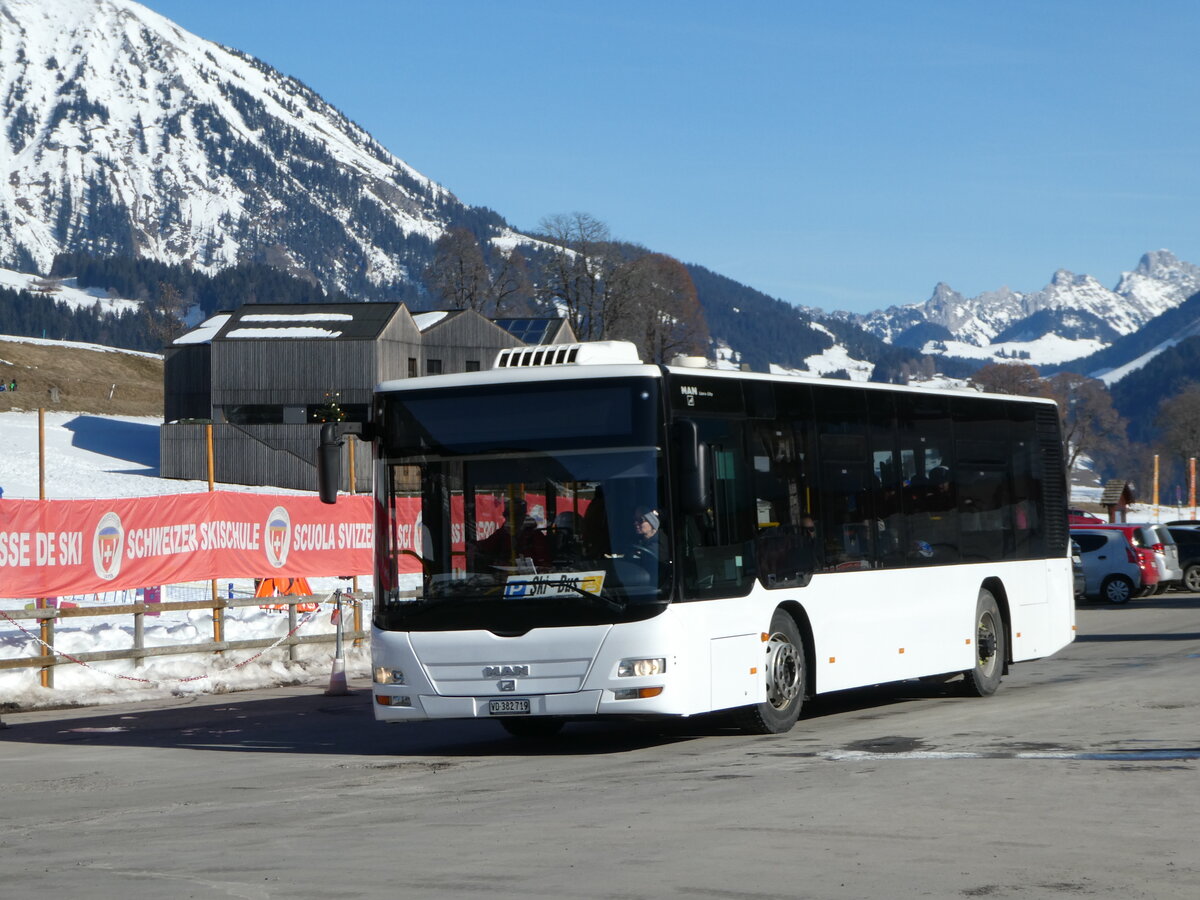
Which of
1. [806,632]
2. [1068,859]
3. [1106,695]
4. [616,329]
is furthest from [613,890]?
[616,329]

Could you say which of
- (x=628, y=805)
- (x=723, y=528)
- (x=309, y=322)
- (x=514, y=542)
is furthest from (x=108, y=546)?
(x=309, y=322)

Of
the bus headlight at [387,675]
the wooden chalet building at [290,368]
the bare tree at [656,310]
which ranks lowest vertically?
the bus headlight at [387,675]

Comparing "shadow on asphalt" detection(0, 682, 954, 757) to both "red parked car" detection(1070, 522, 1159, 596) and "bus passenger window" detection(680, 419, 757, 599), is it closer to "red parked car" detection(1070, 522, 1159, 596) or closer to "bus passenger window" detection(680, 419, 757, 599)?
"bus passenger window" detection(680, 419, 757, 599)

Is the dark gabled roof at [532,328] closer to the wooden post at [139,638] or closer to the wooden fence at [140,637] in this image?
the wooden fence at [140,637]

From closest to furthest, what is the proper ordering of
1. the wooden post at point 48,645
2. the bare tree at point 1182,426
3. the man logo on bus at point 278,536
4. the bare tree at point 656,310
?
the wooden post at point 48,645
the man logo on bus at point 278,536
the bare tree at point 656,310
the bare tree at point 1182,426

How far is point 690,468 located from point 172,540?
33.2 ft

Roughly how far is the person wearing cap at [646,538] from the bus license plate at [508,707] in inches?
52.6

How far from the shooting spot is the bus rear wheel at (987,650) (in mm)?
17078

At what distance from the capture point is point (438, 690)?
13.0 meters

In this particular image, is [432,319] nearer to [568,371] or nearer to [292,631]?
[292,631]

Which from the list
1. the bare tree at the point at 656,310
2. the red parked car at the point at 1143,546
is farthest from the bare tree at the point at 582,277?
the red parked car at the point at 1143,546

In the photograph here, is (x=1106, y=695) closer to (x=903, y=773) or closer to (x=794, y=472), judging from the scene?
(x=794, y=472)

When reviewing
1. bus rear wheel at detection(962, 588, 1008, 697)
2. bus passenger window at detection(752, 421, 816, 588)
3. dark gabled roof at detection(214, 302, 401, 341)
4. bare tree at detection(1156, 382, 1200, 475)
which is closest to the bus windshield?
bus passenger window at detection(752, 421, 816, 588)

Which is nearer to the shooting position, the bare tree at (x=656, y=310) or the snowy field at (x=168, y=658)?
the snowy field at (x=168, y=658)
